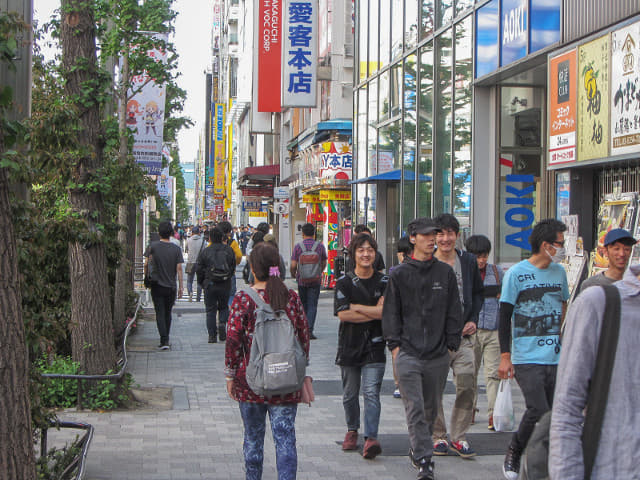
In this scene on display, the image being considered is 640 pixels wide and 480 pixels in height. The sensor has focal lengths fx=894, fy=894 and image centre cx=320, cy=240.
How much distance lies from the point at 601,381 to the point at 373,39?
2045cm

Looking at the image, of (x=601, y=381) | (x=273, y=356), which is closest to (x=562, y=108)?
(x=273, y=356)

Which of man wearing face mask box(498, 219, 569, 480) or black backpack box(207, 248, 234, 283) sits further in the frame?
black backpack box(207, 248, 234, 283)

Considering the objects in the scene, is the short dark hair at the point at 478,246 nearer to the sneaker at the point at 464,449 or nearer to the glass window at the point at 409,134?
the sneaker at the point at 464,449

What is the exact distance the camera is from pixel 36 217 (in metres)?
5.19

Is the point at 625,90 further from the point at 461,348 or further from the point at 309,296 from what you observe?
the point at 309,296

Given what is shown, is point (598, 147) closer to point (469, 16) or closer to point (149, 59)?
point (469, 16)

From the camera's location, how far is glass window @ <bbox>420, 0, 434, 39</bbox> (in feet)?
56.6

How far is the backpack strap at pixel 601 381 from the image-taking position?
279 centimetres

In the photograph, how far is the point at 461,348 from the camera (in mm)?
7324

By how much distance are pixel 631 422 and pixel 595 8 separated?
856 centimetres

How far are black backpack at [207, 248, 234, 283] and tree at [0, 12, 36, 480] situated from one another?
1003 cm

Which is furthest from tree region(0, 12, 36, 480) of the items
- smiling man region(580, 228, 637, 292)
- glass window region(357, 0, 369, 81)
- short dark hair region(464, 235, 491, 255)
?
glass window region(357, 0, 369, 81)

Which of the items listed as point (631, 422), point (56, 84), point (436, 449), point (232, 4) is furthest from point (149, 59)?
point (232, 4)

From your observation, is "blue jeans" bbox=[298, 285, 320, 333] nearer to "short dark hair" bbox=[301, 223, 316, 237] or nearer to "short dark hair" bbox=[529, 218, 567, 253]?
"short dark hair" bbox=[301, 223, 316, 237]
